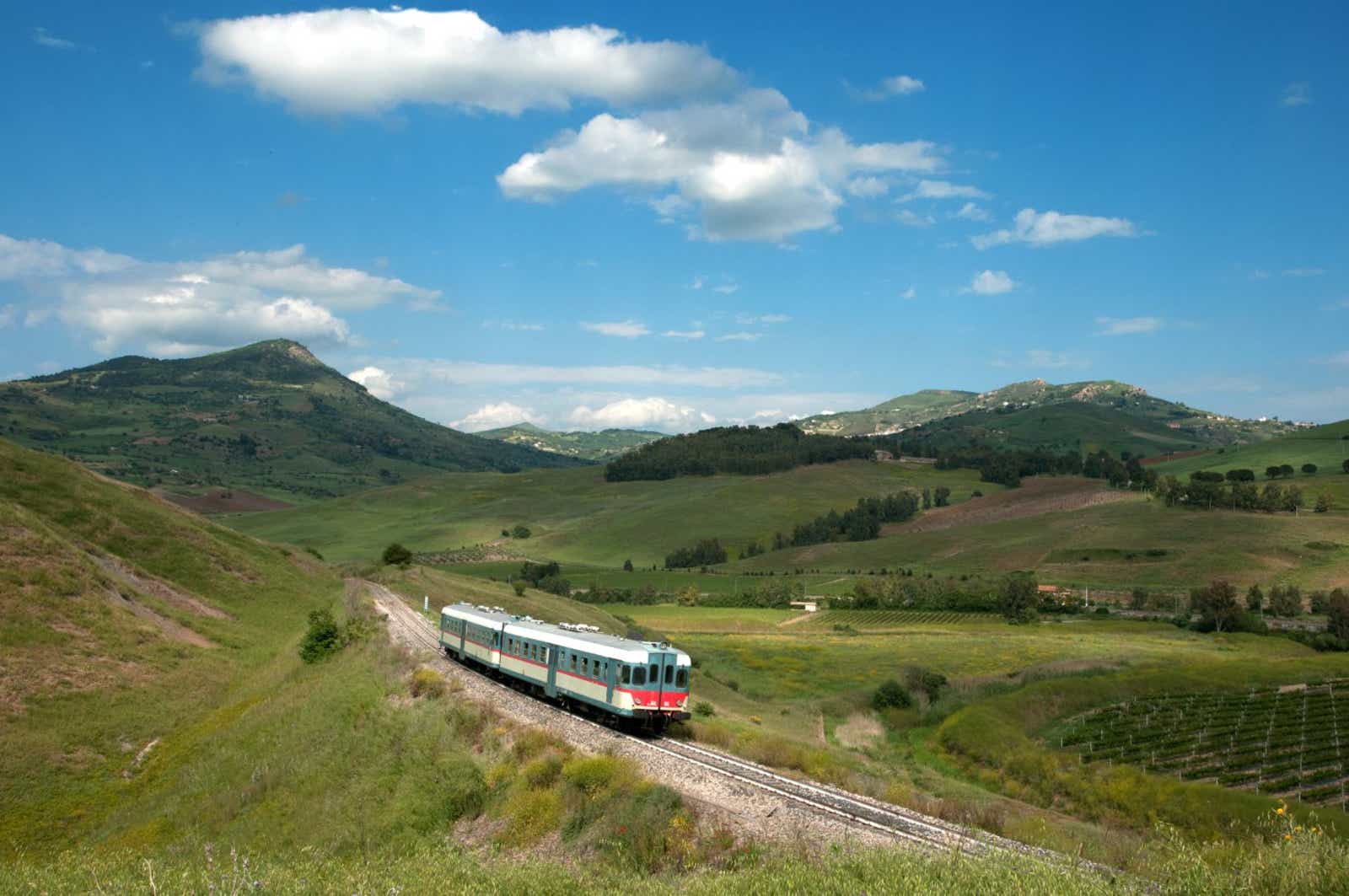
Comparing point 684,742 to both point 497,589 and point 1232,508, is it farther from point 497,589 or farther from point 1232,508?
point 1232,508

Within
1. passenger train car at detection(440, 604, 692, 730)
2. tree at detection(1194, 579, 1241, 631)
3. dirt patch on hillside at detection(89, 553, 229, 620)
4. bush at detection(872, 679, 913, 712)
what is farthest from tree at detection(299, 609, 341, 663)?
tree at detection(1194, 579, 1241, 631)

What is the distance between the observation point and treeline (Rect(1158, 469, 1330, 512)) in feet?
580

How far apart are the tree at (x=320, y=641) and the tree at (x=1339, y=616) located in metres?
120

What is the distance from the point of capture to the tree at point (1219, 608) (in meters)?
120

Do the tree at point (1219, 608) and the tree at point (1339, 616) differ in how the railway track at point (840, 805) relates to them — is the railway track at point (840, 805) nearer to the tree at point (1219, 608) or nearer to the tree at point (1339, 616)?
the tree at point (1339, 616)

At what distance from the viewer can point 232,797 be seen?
27875mm

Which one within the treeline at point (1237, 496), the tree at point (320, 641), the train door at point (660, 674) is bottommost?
the tree at point (320, 641)

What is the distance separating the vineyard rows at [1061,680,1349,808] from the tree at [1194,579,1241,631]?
47.1 metres

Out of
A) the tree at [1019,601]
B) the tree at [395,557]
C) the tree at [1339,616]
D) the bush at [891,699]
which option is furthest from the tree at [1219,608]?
the tree at [395,557]

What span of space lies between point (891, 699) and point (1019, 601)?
73.0m

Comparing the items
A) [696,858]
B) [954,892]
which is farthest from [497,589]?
[954,892]

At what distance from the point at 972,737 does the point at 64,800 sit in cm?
4871

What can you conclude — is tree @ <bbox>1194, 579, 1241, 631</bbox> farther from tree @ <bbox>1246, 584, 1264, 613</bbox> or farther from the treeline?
the treeline

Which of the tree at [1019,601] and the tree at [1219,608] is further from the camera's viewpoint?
the tree at [1019,601]
